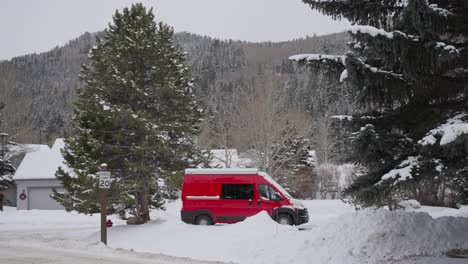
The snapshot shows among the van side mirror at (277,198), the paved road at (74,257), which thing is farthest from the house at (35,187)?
the paved road at (74,257)

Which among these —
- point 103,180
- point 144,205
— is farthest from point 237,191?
point 103,180

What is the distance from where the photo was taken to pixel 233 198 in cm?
1883

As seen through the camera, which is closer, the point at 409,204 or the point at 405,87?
the point at 405,87

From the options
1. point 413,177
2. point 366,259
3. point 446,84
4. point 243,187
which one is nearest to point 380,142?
point 413,177

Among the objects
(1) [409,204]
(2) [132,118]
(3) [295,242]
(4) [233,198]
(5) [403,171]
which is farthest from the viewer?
(4) [233,198]

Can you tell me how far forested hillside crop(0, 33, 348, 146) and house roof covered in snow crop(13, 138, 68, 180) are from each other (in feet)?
8.23

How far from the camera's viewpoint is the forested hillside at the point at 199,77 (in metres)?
45.2

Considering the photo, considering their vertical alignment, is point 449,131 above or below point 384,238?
above

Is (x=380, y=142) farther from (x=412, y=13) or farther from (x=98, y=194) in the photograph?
(x=98, y=194)

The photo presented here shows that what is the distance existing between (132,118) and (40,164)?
89.3ft

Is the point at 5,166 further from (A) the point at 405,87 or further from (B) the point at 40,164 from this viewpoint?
(A) the point at 405,87

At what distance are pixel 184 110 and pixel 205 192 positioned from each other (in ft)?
11.8

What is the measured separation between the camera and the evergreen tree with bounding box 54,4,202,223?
18547 millimetres

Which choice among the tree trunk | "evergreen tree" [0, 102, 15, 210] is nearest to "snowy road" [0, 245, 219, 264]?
the tree trunk
